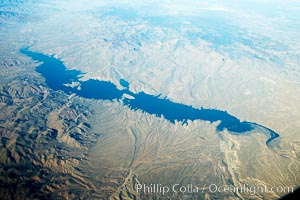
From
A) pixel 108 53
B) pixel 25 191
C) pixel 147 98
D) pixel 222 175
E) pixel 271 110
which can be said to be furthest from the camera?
pixel 108 53

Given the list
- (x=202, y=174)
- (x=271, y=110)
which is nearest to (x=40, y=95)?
(x=202, y=174)

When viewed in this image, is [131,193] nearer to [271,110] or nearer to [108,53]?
[271,110]

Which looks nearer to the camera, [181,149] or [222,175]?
[222,175]

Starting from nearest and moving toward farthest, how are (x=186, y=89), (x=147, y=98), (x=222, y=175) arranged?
1. (x=222, y=175)
2. (x=147, y=98)
3. (x=186, y=89)

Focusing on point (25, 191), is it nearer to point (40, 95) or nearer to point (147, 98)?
point (40, 95)

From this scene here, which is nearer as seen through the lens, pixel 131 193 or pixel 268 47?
pixel 131 193

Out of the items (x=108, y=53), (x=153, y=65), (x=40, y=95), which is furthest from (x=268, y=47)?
(x=40, y=95)
